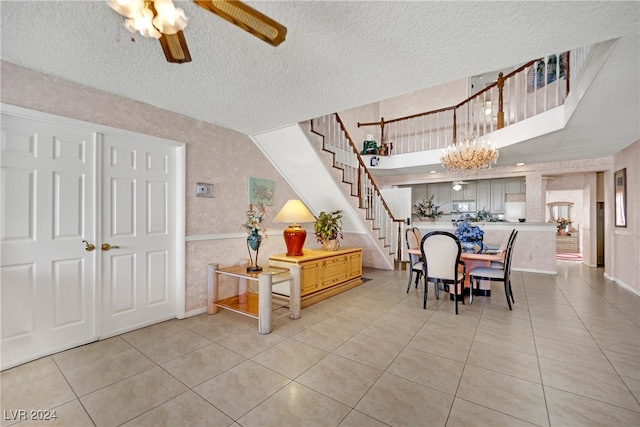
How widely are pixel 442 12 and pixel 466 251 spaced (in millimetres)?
3420

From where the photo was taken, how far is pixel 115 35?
188 centimetres

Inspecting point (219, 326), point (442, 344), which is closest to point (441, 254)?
point (442, 344)

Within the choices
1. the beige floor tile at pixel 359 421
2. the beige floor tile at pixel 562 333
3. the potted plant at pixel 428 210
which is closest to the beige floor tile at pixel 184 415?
the beige floor tile at pixel 359 421

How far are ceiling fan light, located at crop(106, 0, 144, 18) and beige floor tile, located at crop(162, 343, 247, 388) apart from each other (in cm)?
229

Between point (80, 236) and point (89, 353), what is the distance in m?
1.08

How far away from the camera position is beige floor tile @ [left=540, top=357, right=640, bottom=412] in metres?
1.80

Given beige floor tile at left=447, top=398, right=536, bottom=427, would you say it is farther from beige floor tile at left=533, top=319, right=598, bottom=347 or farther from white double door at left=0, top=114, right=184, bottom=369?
white double door at left=0, top=114, right=184, bottom=369

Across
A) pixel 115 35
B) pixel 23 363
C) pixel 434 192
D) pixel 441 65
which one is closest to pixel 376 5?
pixel 441 65

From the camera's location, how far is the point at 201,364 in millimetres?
2232

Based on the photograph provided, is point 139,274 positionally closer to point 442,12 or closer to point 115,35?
point 115,35

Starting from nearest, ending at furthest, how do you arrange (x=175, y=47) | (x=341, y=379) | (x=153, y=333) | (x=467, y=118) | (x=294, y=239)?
(x=175, y=47) → (x=341, y=379) → (x=153, y=333) → (x=294, y=239) → (x=467, y=118)

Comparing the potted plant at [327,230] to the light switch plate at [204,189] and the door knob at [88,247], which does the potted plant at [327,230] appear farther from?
the door knob at [88,247]

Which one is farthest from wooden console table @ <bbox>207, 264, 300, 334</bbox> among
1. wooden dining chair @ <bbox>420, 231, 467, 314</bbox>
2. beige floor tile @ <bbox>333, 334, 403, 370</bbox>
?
wooden dining chair @ <bbox>420, 231, 467, 314</bbox>

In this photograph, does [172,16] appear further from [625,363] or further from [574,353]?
[625,363]
